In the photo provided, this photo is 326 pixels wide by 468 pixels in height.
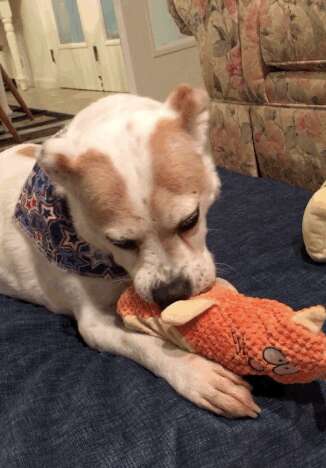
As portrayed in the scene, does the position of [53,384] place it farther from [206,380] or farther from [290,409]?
[290,409]

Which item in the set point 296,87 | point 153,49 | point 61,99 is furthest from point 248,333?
point 61,99

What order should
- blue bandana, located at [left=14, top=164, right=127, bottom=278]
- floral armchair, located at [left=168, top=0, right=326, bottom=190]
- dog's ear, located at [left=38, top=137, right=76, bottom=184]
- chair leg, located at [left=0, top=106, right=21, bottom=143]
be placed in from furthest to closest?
chair leg, located at [left=0, top=106, right=21, bottom=143]
floral armchair, located at [left=168, top=0, right=326, bottom=190]
blue bandana, located at [left=14, top=164, right=127, bottom=278]
dog's ear, located at [left=38, top=137, right=76, bottom=184]

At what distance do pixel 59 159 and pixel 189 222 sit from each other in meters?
0.34

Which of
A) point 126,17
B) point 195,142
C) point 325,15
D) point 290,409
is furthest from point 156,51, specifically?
point 290,409

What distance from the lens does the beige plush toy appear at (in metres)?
1.55

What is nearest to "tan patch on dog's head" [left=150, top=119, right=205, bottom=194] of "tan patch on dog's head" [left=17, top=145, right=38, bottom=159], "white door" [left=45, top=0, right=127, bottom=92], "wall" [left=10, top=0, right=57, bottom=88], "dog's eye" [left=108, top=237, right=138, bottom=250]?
"dog's eye" [left=108, top=237, right=138, bottom=250]

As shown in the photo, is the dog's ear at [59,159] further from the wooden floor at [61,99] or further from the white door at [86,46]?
the white door at [86,46]

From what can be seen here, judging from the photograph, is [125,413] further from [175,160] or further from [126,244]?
[175,160]

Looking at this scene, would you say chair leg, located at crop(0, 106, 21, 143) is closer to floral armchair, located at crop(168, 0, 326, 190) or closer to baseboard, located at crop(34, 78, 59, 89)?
floral armchair, located at crop(168, 0, 326, 190)

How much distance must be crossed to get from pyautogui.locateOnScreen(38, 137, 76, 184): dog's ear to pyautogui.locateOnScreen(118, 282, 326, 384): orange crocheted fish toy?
382 mm

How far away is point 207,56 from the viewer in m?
2.58

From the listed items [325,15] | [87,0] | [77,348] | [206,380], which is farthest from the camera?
[87,0]

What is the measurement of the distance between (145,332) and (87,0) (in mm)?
5755

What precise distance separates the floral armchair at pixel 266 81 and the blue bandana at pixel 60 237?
1133 mm
